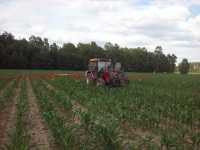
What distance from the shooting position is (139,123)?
988 cm

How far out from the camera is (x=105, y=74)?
2189 cm

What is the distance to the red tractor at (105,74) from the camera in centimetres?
2191

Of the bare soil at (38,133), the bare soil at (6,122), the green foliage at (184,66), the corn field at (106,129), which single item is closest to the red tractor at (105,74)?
the corn field at (106,129)

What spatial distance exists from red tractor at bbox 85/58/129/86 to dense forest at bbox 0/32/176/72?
53528 millimetres

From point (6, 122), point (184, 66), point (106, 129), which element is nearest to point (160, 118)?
point (106, 129)

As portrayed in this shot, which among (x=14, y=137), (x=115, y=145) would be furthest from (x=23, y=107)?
(x=115, y=145)

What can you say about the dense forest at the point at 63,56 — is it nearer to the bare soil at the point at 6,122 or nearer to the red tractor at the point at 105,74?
Result: the red tractor at the point at 105,74

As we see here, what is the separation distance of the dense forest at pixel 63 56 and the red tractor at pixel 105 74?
176 ft

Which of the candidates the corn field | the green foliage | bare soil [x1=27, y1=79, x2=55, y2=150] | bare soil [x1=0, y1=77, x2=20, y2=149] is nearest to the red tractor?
the corn field

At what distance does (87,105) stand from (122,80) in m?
9.75

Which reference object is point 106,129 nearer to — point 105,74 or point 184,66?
point 105,74

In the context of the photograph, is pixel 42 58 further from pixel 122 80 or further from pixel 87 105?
pixel 87 105

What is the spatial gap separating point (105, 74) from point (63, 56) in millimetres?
59932

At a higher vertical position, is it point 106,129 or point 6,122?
point 106,129
